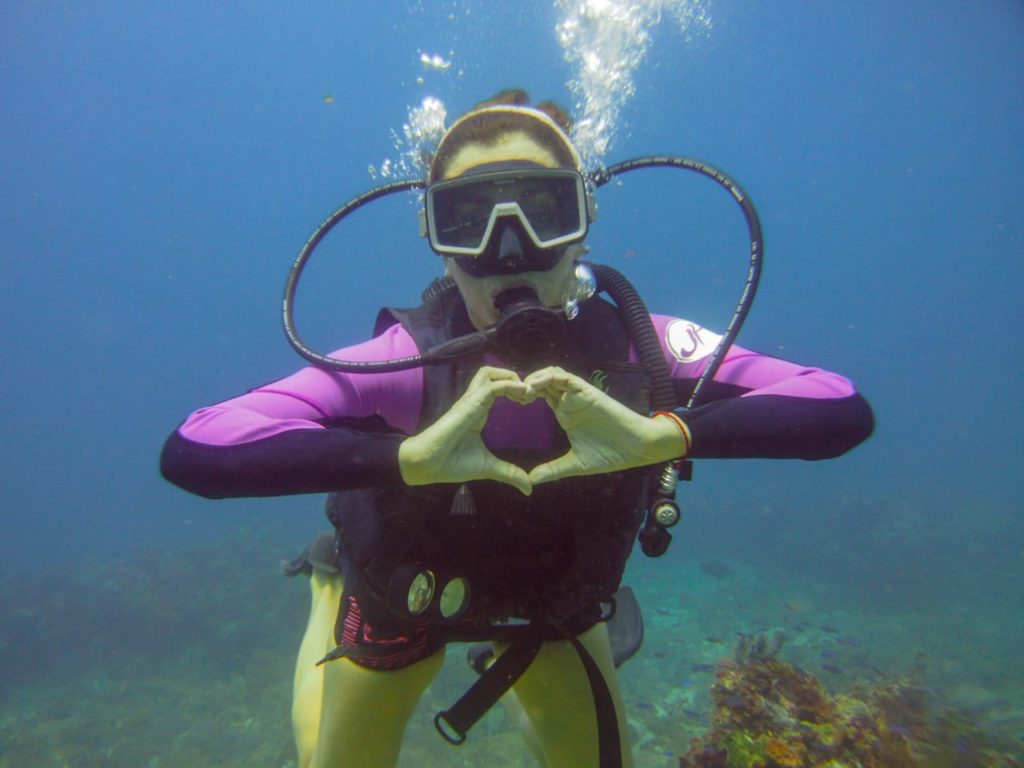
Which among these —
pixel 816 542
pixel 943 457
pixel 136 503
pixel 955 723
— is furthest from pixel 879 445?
pixel 136 503

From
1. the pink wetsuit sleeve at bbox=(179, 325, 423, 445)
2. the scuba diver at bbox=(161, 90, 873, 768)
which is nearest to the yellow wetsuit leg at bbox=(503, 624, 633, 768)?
the scuba diver at bbox=(161, 90, 873, 768)

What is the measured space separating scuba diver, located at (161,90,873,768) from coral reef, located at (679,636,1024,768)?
2673 mm

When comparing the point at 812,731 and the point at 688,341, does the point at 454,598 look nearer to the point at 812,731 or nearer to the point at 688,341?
the point at 688,341

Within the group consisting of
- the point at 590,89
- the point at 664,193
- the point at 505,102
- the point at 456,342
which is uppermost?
the point at 664,193

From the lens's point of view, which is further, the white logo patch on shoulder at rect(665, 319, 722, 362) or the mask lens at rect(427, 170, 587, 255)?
the white logo patch on shoulder at rect(665, 319, 722, 362)

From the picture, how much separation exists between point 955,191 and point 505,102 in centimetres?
13602

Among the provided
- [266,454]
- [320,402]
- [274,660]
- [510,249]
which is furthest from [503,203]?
[274,660]

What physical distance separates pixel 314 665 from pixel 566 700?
5.64ft

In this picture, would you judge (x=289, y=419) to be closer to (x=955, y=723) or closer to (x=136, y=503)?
(x=955, y=723)

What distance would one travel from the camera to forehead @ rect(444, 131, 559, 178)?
9.41 ft

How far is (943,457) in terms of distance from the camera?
51.8 meters

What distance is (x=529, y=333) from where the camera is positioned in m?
2.41

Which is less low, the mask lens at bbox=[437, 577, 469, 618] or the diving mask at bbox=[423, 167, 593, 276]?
the diving mask at bbox=[423, 167, 593, 276]

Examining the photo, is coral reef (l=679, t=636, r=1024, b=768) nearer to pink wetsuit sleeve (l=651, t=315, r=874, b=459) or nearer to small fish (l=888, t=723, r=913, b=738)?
small fish (l=888, t=723, r=913, b=738)
